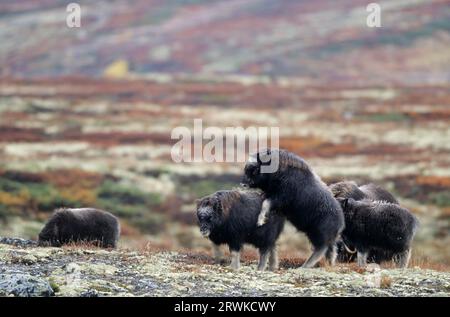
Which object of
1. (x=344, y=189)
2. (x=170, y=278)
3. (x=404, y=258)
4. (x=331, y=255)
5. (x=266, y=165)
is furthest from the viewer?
(x=344, y=189)

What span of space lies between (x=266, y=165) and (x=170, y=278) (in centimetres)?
331

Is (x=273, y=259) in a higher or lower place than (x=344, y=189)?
lower

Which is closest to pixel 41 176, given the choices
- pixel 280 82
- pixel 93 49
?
pixel 280 82

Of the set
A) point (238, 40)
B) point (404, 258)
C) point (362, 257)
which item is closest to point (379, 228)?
point (362, 257)

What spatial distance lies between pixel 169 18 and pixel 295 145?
316 ft

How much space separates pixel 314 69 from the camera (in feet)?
385

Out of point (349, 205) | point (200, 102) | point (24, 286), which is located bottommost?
point (24, 286)

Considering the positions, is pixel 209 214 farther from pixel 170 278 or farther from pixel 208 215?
pixel 170 278

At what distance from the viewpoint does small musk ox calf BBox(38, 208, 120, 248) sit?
64.0 feet

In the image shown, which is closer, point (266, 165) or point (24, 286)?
point (24, 286)

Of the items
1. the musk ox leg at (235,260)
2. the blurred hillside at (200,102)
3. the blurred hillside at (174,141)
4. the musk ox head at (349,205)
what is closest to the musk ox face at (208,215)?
the musk ox leg at (235,260)

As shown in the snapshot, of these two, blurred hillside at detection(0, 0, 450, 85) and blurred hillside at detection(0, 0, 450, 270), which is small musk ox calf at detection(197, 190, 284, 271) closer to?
blurred hillside at detection(0, 0, 450, 270)

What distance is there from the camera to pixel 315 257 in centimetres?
1627

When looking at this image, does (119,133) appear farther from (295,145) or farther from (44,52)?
(44,52)
